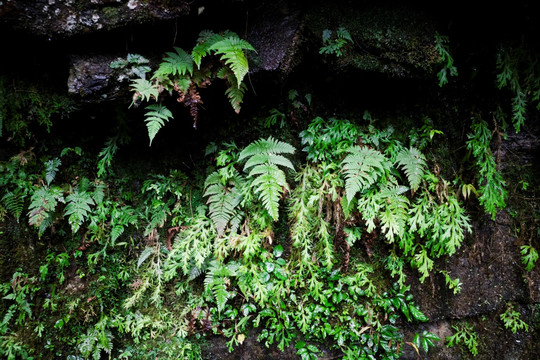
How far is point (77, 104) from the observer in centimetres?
369

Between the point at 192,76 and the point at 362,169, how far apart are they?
85.8 inches

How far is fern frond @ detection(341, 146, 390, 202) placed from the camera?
3416 millimetres

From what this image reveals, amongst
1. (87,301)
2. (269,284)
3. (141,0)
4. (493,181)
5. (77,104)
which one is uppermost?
(141,0)

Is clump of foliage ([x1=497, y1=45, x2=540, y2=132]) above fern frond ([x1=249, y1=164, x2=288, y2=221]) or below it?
above

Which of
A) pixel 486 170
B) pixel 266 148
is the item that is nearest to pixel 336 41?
pixel 266 148

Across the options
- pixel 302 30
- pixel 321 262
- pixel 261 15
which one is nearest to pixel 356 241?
pixel 321 262

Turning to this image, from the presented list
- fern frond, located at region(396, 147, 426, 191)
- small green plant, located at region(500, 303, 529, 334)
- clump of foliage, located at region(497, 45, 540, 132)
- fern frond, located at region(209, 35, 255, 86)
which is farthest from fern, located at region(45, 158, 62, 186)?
small green plant, located at region(500, 303, 529, 334)

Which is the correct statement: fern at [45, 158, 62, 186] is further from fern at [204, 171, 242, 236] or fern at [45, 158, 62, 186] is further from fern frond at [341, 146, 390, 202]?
fern frond at [341, 146, 390, 202]

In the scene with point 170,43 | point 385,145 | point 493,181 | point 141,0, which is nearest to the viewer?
point 141,0

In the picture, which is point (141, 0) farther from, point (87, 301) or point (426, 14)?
point (87, 301)

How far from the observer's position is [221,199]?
3783mm

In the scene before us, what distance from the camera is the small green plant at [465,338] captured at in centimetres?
386

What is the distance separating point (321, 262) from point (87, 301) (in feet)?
9.83

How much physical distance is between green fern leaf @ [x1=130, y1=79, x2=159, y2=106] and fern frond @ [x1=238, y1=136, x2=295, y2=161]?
1156mm
